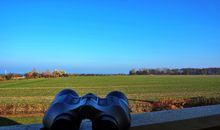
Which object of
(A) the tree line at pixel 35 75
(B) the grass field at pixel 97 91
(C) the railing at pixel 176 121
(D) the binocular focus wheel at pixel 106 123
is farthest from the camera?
(A) the tree line at pixel 35 75

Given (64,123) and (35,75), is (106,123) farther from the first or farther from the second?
(35,75)

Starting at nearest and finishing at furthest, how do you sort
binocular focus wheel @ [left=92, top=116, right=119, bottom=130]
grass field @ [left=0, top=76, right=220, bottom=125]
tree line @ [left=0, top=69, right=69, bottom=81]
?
binocular focus wheel @ [left=92, top=116, right=119, bottom=130], grass field @ [left=0, top=76, right=220, bottom=125], tree line @ [left=0, top=69, right=69, bottom=81]

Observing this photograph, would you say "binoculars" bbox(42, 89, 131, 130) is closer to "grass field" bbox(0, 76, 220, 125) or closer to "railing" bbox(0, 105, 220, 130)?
"railing" bbox(0, 105, 220, 130)

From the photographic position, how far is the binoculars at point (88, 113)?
1.37 meters

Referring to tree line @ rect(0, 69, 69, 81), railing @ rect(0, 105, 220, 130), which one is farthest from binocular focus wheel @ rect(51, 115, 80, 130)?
tree line @ rect(0, 69, 69, 81)

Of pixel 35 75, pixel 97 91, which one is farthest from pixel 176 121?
pixel 35 75

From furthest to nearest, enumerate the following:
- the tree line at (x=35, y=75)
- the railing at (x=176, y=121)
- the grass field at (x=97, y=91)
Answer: the tree line at (x=35, y=75) → the grass field at (x=97, y=91) → the railing at (x=176, y=121)

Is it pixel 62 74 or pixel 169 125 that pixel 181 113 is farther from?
pixel 62 74

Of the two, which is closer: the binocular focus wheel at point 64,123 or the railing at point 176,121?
the binocular focus wheel at point 64,123

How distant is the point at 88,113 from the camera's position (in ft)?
4.73

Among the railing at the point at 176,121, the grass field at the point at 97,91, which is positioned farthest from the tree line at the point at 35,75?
the railing at the point at 176,121

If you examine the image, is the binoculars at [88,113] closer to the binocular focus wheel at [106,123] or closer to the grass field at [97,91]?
the binocular focus wheel at [106,123]

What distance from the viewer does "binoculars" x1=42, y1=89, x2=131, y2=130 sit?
1.37 meters

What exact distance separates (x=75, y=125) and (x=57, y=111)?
0.09m
